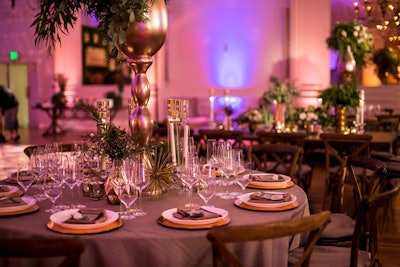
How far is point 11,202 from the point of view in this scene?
8.43 feet

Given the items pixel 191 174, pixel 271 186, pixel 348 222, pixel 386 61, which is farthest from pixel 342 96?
pixel 386 61

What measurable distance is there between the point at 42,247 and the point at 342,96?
4.82 m

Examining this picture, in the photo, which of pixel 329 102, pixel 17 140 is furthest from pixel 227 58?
pixel 329 102

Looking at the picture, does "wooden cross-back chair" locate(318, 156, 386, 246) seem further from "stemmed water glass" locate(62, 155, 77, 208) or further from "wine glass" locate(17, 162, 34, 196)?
"wine glass" locate(17, 162, 34, 196)

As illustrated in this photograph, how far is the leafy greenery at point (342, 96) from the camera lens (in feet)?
19.6

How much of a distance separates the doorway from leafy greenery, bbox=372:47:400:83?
10.0 meters

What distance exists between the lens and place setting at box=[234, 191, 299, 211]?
8.46 ft

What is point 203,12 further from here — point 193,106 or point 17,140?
point 17,140

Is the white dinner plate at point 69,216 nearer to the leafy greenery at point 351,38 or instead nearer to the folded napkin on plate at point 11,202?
the folded napkin on plate at point 11,202

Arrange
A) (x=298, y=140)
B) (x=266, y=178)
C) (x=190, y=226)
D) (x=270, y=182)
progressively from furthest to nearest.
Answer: (x=298, y=140) < (x=266, y=178) < (x=270, y=182) < (x=190, y=226)

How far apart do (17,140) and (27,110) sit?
421 cm

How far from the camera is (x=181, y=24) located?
1312 centimetres

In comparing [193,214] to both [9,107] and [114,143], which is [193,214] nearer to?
[114,143]

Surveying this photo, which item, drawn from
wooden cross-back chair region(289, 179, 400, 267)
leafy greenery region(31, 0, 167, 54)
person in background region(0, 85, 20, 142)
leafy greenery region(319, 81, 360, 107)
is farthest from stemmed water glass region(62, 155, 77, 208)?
person in background region(0, 85, 20, 142)
